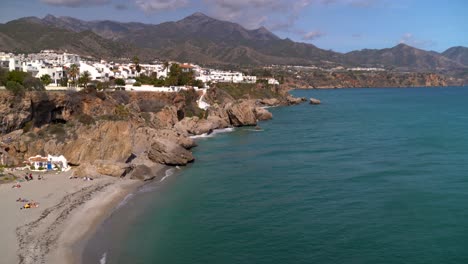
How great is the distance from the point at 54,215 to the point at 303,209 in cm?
1533

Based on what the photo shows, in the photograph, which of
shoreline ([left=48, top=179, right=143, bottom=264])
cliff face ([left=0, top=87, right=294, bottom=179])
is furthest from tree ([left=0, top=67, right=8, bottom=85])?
shoreline ([left=48, top=179, right=143, bottom=264])

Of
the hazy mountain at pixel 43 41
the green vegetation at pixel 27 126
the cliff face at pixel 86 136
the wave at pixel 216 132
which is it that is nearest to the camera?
the cliff face at pixel 86 136

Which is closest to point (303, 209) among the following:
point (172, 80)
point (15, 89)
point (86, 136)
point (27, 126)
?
point (86, 136)

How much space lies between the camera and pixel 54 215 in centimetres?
2839

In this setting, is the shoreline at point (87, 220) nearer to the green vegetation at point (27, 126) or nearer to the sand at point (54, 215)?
the sand at point (54, 215)

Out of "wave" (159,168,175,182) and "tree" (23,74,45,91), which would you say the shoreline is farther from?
"tree" (23,74,45,91)

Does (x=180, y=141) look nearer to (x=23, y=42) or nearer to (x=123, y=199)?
(x=123, y=199)

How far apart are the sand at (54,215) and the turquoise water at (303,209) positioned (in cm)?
124

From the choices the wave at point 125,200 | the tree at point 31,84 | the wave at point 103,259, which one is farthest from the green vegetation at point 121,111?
the wave at point 103,259

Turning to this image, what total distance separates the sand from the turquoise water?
1243 millimetres

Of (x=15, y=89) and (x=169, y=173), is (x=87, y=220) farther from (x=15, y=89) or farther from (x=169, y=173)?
(x=15, y=89)

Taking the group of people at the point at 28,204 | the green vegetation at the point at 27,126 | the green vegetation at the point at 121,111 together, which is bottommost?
the group of people at the point at 28,204

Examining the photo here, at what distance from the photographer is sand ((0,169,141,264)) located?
23141 millimetres

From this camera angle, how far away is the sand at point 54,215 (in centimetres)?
2314
